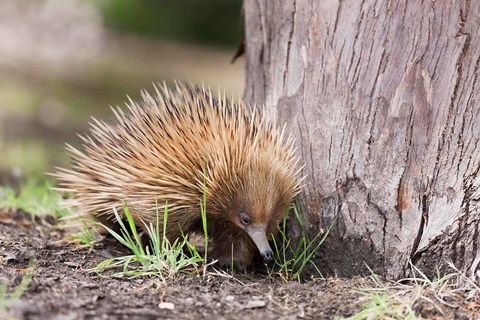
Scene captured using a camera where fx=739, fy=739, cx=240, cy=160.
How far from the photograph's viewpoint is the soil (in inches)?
144

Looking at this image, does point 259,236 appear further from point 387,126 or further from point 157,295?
point 387,126

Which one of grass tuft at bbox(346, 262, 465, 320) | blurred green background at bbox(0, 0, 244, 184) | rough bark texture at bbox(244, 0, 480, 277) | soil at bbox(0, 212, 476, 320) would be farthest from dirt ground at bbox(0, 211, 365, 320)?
blurred green background at bbox(0, 0, 244, 184)

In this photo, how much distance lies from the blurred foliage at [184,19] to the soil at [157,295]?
19057 mm

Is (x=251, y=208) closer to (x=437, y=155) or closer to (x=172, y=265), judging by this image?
(x=172, y=265)

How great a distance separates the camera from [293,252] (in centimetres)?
487

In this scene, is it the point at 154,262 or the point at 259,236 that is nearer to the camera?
the point at 154,262

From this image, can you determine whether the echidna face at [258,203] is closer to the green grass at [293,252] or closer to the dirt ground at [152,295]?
the green grass at [293,252]

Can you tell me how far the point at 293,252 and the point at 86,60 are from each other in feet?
48.7


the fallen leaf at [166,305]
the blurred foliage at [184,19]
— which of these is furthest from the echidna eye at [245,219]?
the blurred foliage at [184,19]

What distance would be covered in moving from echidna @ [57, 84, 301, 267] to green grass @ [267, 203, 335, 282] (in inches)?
6.8

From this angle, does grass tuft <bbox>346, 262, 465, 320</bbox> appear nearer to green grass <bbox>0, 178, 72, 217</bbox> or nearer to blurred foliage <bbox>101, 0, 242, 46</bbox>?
green grass <bbox>0, 178, 72, 217</bbox>

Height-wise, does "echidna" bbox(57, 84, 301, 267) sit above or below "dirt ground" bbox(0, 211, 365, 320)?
above

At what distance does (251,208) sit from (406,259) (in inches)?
38.9

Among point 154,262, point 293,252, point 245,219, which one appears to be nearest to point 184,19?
point 293,252
